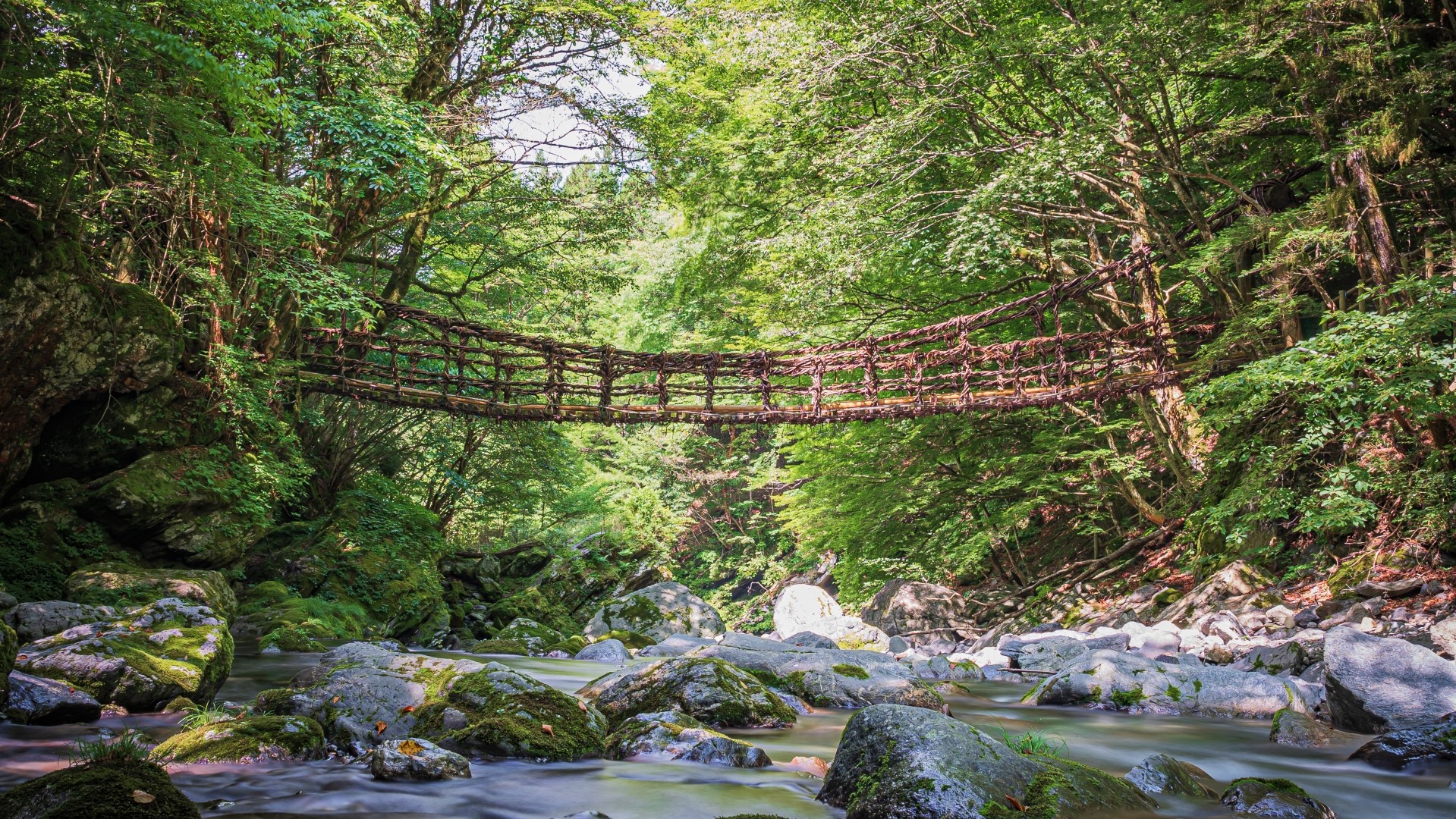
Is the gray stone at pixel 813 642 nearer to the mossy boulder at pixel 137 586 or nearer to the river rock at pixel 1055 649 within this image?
the river rock at pixel 1055 649

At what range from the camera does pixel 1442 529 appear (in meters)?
5.82

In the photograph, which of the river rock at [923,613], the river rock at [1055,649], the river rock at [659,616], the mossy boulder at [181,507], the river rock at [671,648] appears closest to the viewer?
the mossy boulder at [181,507]

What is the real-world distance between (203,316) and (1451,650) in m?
9.17

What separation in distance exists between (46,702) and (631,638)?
647 cm

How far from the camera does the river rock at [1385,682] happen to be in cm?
344

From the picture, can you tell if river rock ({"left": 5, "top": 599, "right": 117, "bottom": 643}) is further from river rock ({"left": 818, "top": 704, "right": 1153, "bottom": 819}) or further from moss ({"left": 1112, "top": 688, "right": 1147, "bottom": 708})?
moss ({"left": 1112, "top": 688, "right": 1147, "bottom": 708})

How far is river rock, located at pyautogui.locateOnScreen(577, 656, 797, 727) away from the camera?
3.91 meters

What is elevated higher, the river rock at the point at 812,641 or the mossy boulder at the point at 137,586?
the mossy boulder at the point at 137,586

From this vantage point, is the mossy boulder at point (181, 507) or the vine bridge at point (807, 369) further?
the vine bridge at point (807, 369)

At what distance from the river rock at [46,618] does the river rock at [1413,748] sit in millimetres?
5891

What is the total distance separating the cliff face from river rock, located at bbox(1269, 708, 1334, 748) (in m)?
7.56

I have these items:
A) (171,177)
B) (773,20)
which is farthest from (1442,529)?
(171,177)

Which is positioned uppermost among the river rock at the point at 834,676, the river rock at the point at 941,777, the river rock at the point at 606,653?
the river rock at the point at 941,777

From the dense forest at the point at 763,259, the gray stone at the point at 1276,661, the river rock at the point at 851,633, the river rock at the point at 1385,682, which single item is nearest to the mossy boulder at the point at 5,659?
the dense forest at the point at 763,259
